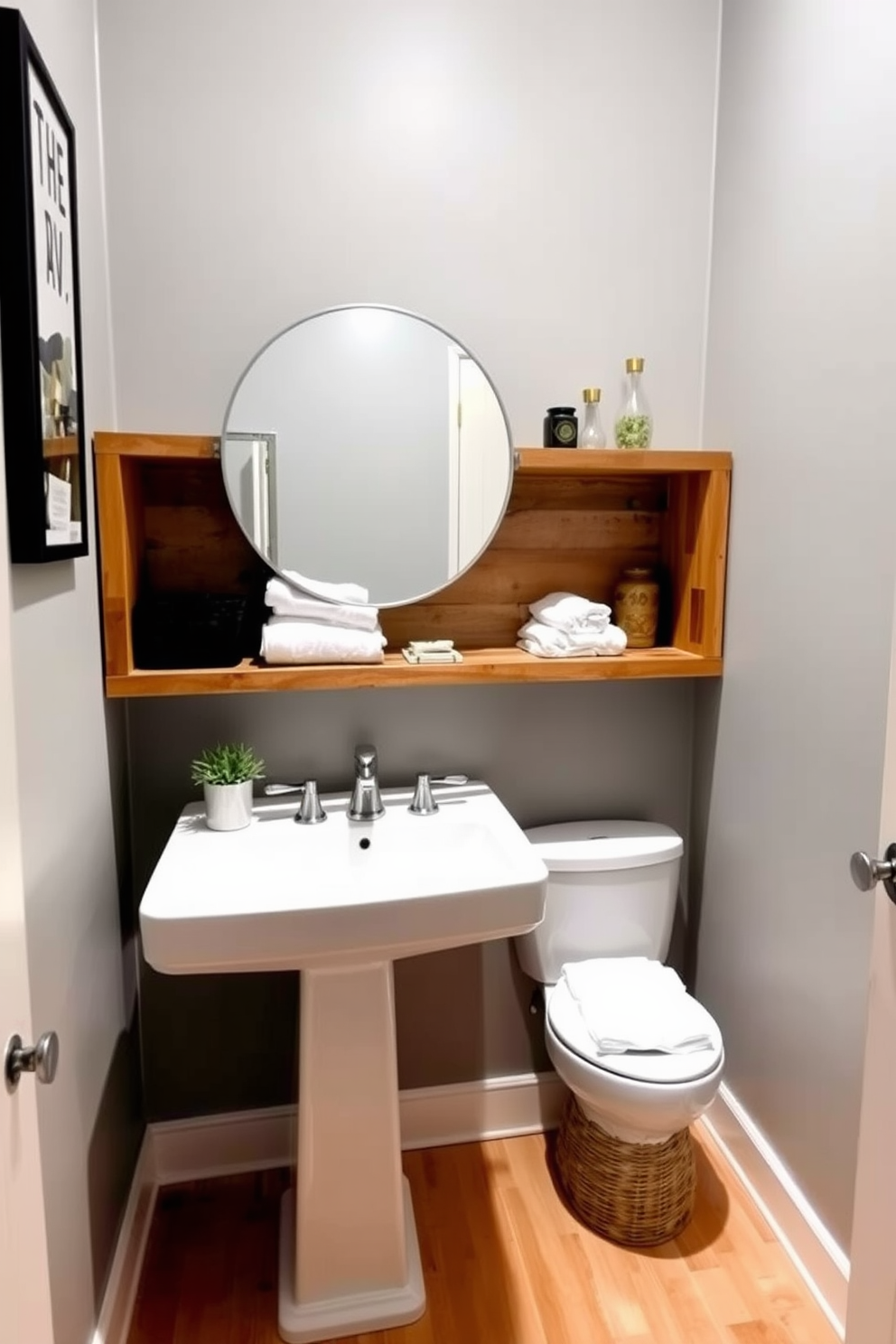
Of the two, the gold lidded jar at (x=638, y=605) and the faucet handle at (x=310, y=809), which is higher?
the gold lidded jar at (x=638, y=605)

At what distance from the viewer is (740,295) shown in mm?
1690

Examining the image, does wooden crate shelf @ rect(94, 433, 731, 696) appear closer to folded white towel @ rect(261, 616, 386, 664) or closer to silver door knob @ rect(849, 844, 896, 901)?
folded white towel @ rect(261, 616, 386, 664)

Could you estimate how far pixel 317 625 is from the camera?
5.41ft

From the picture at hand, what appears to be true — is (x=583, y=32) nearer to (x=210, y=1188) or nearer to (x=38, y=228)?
(x=38, y=228)

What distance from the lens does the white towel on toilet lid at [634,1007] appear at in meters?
1.57

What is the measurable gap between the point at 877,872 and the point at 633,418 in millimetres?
1054

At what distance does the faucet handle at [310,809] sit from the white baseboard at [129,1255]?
31.1 inches

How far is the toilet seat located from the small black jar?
1130mm

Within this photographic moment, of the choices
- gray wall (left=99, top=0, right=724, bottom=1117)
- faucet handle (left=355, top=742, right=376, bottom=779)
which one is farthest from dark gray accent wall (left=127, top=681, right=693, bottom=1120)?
faucet handle (left=355, top=742, right=376, bottom=779)

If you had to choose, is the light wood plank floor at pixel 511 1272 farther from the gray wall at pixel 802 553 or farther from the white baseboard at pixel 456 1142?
the gray wall at pixel 802 553

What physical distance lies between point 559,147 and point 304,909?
155 centimetres

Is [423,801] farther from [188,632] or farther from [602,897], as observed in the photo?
[188,632]

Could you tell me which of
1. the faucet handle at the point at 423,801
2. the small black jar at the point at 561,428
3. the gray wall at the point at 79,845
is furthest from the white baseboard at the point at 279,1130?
the small black jar at the point at 561,428

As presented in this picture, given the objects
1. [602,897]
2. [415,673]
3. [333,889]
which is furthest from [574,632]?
[333,889]
